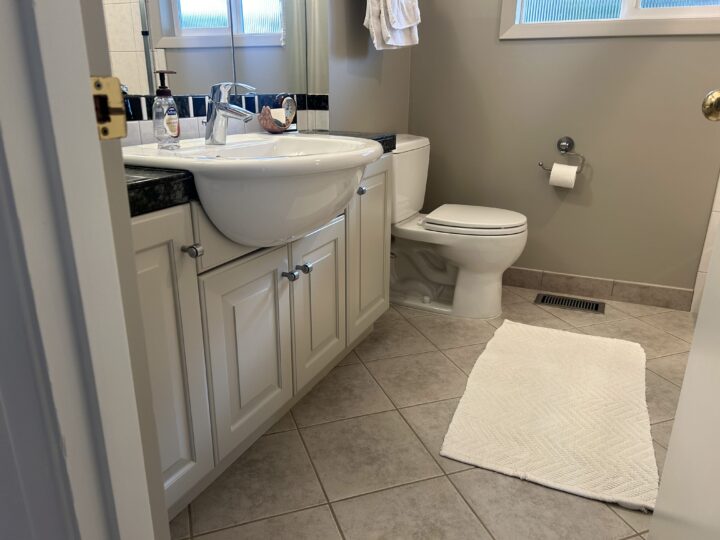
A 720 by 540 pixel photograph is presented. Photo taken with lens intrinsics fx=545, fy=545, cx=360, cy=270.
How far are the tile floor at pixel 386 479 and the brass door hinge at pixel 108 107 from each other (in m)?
1.03

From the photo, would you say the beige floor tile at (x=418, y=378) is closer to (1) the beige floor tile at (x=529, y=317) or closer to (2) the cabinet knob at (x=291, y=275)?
(1) the beige floor tile at (x=529, y=317)

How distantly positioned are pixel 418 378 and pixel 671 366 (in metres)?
0.97

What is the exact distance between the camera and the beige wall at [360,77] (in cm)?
215

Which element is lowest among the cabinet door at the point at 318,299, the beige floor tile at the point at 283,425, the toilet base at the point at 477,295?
the beige floor tile at the point at 283,425

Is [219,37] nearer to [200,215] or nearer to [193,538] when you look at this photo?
[200,215]

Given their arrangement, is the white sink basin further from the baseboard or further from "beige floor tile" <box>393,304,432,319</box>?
the baseboard

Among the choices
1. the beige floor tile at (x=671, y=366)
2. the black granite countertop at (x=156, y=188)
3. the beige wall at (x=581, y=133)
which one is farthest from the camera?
the beige wall at (x=581, y=133)

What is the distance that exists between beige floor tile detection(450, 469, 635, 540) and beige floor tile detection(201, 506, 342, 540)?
1.18ft

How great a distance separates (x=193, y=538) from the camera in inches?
48.9

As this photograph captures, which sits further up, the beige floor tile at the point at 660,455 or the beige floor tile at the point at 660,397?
the beige floor tile at the point at 660,455

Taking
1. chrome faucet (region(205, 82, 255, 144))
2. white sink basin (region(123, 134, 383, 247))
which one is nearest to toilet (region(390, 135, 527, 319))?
chrome faucet (region(205, 82, 255, 144))

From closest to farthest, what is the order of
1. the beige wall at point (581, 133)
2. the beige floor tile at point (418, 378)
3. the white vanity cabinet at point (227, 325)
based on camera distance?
the white vanity cabinet at point (227, 325)
the beige floor tile at point (418, 378)
the beige wall at point (581, 133)

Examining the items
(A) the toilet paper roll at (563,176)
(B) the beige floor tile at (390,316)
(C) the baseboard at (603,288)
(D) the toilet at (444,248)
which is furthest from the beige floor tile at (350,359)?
(A) the toilet paper roll at (563,176)

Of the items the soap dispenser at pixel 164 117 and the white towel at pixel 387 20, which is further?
the white towel at pixel 387 20
